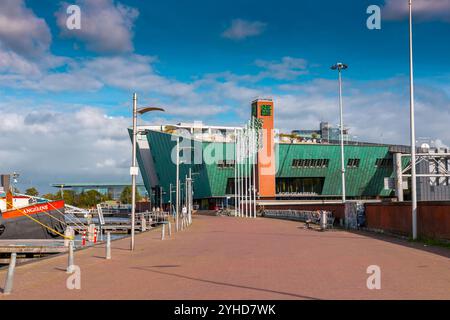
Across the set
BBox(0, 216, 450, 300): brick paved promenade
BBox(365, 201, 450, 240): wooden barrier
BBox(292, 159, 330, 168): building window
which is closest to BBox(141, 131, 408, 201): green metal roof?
BBox(292, 159, 330, 168): building window

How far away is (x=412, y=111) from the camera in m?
26.5

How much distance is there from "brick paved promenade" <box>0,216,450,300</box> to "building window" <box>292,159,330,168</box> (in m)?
84.7

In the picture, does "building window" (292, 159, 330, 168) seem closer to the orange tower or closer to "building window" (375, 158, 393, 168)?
the orange tower

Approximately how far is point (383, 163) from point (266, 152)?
25762mm

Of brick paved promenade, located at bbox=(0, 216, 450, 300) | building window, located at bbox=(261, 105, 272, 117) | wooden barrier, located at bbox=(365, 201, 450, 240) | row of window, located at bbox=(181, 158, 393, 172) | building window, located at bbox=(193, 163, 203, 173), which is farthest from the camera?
building window, located at bbox=(193, 163, 203, 173)

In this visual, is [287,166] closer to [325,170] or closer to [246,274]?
[325,170]

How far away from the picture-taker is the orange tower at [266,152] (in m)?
97.7

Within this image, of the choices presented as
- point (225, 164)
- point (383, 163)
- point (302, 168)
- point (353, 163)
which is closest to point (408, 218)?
point (225, 164)

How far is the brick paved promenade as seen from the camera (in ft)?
36.5
